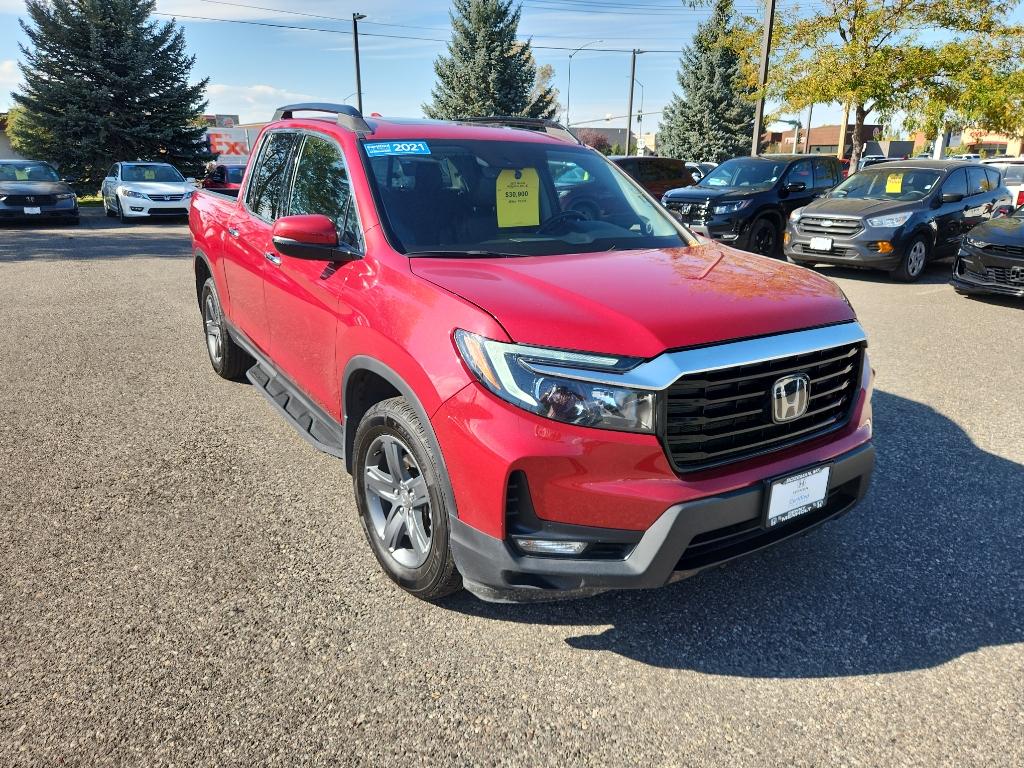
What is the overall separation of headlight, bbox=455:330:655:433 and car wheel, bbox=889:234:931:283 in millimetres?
9196

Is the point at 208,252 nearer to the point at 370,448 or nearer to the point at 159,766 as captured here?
the point at 370,448

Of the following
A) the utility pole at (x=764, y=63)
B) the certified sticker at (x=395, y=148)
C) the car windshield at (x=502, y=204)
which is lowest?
the car windshield at (x=502, y=204)

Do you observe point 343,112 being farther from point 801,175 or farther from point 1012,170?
point 1012,170

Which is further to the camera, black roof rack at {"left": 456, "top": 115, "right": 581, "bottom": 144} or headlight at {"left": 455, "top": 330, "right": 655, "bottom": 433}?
black roof rack at {"left": 456, "top": 115, "right": 581, "bottom": 144}

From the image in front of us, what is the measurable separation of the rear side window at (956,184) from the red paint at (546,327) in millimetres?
9030

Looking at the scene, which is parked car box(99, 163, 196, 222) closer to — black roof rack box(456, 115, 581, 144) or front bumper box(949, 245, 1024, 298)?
black roof rack box(456, 115, 581, 144)

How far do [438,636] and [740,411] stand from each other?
1352 mm

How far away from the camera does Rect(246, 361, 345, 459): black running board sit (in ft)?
11.0

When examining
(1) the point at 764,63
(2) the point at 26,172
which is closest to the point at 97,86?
(2) the point at 26,172

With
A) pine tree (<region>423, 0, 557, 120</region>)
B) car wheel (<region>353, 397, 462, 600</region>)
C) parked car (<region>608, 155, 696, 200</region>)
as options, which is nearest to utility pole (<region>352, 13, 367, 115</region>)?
pine tree (<region>423, 0, 557, 120</region>)

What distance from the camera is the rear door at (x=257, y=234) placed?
408 cm

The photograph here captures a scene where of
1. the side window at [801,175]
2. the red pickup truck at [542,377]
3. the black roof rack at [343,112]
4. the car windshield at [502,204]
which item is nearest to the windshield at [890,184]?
the side window at [801,175]

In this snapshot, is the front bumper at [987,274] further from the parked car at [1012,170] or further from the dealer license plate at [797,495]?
the dealer license plate at [797,495]

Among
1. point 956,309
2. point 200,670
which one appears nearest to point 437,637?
point 200,670
